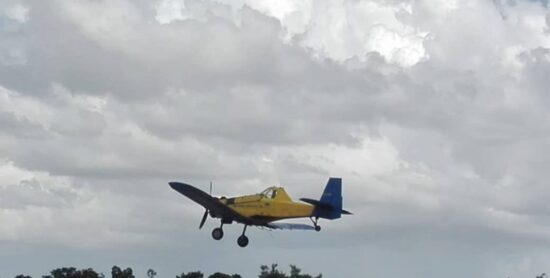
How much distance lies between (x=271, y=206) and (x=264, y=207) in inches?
21.3

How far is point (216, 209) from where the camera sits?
130 m

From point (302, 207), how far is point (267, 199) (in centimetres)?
247

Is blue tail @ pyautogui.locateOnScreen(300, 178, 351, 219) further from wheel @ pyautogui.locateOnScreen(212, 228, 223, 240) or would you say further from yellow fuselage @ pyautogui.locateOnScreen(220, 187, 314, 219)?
wheel @ pyautogui.locateOnScreen(212, 228, 223, 240)

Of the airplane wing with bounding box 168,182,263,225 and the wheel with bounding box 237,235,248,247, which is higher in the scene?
the airplane wing with bounding box 168,182,263,225

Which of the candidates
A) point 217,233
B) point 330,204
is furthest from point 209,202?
point 330,204

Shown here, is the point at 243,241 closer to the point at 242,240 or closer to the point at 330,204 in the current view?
the point at 242,240

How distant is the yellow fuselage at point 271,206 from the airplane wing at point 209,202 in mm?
373

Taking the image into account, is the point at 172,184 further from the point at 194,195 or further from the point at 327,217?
the point at 327,217

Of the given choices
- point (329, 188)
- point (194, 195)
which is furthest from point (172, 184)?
point (329, 188)

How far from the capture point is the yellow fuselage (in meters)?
128

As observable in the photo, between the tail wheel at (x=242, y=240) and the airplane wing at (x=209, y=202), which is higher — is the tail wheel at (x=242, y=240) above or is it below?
below

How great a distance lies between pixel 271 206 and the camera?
12838 centimetres

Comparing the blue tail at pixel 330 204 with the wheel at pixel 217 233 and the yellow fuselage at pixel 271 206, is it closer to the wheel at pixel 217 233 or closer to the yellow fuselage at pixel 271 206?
the yellow fuselage at pixel 271 206

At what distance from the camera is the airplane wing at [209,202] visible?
128500mm
